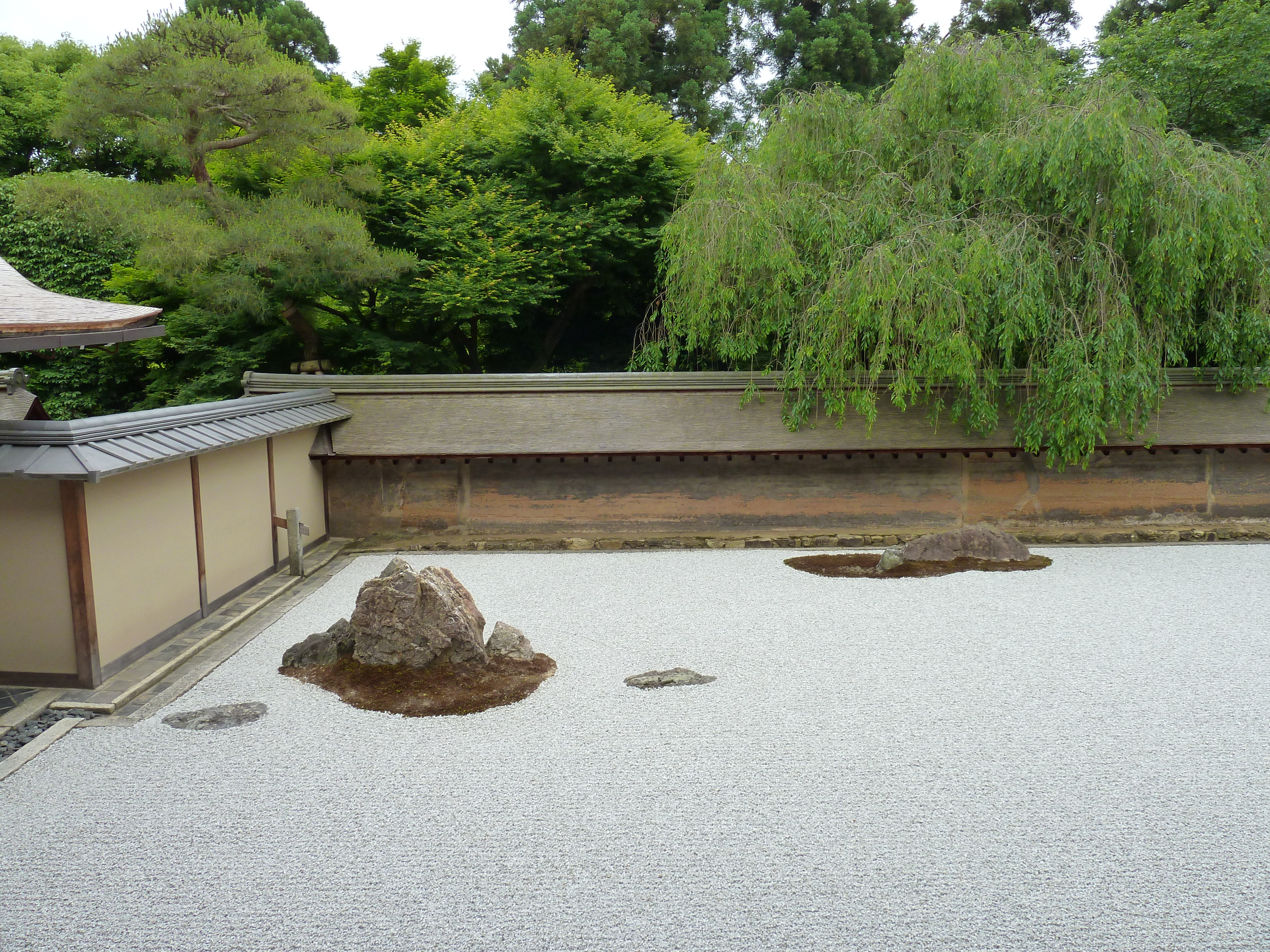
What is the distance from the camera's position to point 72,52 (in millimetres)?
20297

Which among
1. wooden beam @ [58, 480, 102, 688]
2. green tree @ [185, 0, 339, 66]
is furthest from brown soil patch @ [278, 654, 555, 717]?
green tree @ [185, 0, 339, 66]

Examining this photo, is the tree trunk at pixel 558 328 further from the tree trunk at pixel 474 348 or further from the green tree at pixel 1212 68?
the green tree at pixel 1212 68

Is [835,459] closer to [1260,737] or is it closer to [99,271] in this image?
[1260,737]

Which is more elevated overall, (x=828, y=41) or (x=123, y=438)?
(x=828, y=41)

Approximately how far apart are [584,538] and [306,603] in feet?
13.1

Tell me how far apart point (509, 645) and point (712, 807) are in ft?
9.30

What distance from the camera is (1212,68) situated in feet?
50.5

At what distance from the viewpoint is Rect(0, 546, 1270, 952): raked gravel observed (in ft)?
12.5

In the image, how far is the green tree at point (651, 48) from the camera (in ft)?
70.8

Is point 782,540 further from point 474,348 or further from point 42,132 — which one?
point 42,132

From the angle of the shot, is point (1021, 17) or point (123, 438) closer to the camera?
point (123, 438)

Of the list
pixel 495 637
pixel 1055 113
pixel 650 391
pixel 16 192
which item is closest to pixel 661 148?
pixel 650 391

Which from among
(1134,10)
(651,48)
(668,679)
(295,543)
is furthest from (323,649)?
(1134,10)

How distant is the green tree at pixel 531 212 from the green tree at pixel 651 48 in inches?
216
